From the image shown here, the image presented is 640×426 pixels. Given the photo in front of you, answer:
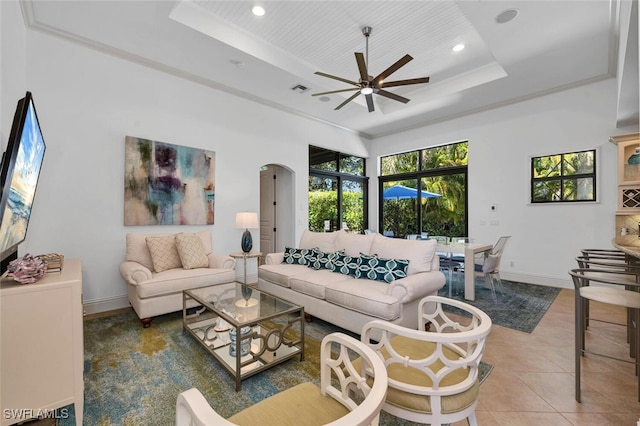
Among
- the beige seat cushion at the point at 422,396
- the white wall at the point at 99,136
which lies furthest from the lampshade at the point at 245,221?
the beige seat cushion at the point at 422,396

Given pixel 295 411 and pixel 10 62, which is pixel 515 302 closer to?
pixel 295 411

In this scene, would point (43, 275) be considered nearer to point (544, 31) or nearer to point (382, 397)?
point (382, 397)

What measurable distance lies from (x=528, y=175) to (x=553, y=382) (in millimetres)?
4035

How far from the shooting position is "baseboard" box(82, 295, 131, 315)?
3.29m

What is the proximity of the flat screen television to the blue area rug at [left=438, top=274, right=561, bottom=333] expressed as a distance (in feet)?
13.6

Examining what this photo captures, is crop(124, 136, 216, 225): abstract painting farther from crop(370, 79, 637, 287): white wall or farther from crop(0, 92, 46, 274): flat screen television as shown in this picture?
crop(370, 79, 637, 287): white wall

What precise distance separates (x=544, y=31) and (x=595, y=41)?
31.9 inches

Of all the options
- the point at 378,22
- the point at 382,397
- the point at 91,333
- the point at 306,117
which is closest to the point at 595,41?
the point at 378,22

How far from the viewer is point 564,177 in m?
4.62

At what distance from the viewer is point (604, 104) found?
4.24m

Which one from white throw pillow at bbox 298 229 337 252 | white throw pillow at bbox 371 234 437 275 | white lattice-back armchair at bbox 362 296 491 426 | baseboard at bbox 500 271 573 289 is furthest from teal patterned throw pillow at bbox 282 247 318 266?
baseboard at bbox 500 271 573 289

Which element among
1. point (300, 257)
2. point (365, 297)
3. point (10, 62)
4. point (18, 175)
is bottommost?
point (365, 297)

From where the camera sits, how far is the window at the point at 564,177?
4.42 meters

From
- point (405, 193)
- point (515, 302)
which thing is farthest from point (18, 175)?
point (405, 193)
